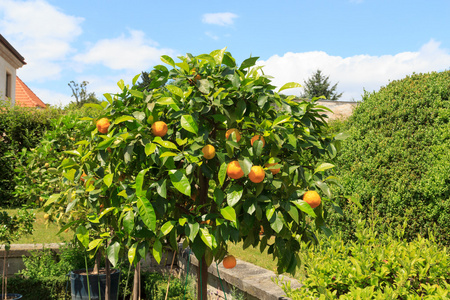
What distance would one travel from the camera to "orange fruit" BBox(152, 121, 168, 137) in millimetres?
2266

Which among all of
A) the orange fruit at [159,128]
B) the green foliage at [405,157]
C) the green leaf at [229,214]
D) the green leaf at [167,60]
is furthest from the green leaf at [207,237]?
the green foliage at [405,157]

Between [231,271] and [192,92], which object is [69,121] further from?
[192,92]

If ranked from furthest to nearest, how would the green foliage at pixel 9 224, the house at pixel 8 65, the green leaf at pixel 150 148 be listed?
the house at pixel 8 65 < the green foliage at pixel 9 224 < the green leaf at pixel 150 148

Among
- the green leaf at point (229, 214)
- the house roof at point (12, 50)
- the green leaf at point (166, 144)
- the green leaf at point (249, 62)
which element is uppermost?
the house roof at point (12, 50)

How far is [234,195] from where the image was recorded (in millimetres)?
2135

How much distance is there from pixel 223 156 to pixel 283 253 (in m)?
0.73

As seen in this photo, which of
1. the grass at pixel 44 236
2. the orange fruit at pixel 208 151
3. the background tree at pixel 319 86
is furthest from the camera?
the background tree at pixel 319 86

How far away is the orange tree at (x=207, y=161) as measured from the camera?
2125mm

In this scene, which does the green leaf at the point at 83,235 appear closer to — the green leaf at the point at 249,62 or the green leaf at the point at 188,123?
the green leaf at the point at 188,123

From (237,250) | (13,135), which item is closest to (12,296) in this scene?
(237,250)

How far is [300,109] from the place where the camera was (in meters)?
2.45

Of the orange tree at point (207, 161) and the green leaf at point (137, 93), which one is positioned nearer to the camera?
the orange tree at point (207, 161)

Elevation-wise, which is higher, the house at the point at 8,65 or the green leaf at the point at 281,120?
the house at the point at 8,65

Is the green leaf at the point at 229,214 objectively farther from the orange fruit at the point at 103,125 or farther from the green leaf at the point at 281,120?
the orange fruit at the point at 103,125
